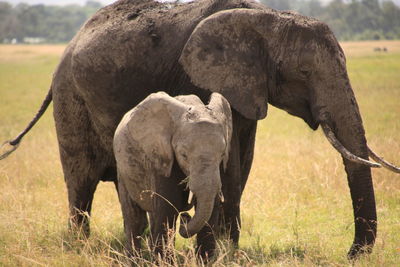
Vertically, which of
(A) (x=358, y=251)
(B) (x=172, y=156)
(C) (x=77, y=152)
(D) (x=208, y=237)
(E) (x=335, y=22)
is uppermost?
(B) (x=172, y=156)

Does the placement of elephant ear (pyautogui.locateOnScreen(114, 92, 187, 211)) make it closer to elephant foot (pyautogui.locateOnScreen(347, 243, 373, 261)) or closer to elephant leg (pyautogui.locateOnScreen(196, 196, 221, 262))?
elephant leg (pyautogui.locateOnScreen(196, 196, 221, 262))

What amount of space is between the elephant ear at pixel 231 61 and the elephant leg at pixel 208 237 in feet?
3.79

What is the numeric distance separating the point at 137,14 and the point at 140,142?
2250 mm

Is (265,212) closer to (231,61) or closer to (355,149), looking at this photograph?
(355,149)

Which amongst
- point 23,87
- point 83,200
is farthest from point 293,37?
point 23,87

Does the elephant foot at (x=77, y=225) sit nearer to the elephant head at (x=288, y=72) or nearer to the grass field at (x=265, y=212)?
the grass field at (x=265, y=212)

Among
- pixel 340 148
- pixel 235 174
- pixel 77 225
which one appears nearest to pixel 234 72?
pixel 235 174

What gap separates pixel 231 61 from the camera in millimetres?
6387

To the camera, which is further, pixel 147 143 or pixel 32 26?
pixel 32 26

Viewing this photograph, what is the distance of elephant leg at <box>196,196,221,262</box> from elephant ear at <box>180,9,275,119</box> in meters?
1.16

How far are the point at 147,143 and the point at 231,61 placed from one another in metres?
1.55

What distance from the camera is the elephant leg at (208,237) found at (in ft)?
18.1

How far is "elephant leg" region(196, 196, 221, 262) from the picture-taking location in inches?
217

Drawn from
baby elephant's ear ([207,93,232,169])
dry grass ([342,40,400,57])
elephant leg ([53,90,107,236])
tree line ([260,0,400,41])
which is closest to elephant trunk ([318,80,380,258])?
baby elephant's ear ([207,93,232,169])
